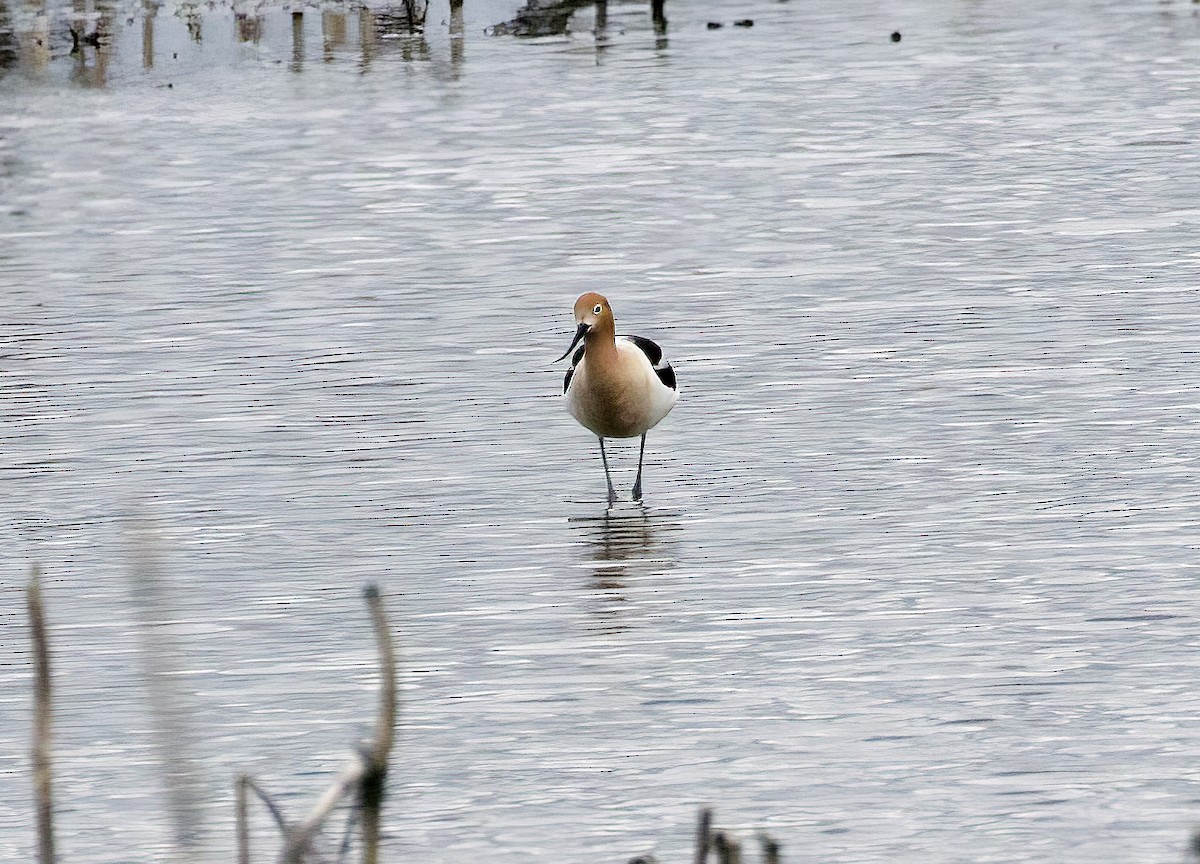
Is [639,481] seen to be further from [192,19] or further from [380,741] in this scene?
[192,19]

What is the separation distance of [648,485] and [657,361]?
25.1 inches

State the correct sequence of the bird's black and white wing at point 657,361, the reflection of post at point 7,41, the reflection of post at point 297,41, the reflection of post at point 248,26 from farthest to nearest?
1. the reflection of post at point 248,26
2. the reflection of post at point 7,41
3. the reflection of post at point 297,41
4. the bird's black and white wing at point 657,361

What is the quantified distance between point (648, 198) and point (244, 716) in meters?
14.7

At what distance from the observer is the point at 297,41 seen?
43.6 metres

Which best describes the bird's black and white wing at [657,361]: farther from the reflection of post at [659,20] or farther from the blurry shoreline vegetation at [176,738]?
the reflection of post at [659,20]

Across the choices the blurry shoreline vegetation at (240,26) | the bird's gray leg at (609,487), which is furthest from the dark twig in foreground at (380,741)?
the blurry shoreline vegetation at (240,26)

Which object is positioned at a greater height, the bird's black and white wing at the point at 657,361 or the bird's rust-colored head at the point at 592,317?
the bird's rust-colored head at the point at 592,317

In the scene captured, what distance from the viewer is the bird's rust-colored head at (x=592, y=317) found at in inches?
448

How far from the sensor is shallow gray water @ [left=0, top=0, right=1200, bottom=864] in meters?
7.36

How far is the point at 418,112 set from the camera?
1214 inches

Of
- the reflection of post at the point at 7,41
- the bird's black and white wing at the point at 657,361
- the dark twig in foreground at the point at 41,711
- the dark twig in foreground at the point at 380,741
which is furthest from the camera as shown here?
the reflection of post at the point at 7,41

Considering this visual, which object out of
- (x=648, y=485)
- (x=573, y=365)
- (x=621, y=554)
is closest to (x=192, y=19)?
(x=573, y=365)

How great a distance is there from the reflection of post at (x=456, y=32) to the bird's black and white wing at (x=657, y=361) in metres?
26.8

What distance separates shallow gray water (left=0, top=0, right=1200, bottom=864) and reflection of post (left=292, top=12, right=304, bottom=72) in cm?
1244
